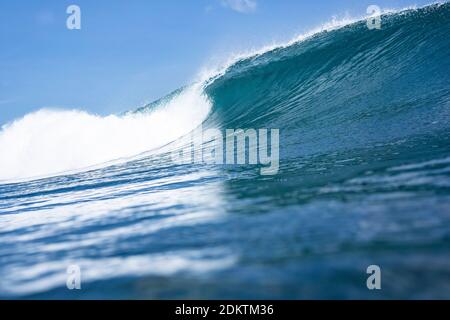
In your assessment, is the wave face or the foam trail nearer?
the wave face

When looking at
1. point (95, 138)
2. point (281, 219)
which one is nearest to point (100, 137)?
point (95, 138)

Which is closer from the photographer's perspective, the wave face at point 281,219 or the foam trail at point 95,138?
the wave face at point 281,219

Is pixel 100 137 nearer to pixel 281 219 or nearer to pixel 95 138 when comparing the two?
pixel 95 138

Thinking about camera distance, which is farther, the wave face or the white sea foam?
the white sea foam

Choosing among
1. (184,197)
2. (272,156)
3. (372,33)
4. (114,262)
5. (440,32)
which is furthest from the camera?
(372,33)

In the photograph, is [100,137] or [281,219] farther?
[100,137]

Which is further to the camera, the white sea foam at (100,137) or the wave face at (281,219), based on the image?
the white sea foam at (100,137)

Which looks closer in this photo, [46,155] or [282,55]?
[46,155]

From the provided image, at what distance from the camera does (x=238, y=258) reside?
1.98 m

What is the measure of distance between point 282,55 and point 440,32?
18.3ft

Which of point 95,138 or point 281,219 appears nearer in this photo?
point 281,219

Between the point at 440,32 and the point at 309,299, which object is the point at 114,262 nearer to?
the point at 309,299

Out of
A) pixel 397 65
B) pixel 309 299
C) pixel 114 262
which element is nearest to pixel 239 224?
pixel 114 262

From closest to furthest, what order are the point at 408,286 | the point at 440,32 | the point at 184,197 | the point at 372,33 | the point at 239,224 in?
the point at 408,286, the point at 239,224, the point at 184,197, the point at 440,32, the point at 372,33
